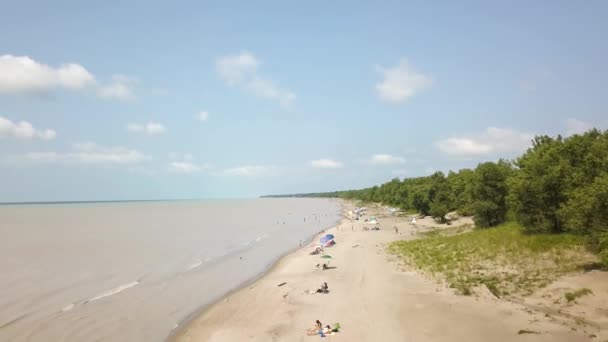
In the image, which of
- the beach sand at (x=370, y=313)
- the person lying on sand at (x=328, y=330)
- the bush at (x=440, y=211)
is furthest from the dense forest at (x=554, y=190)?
the bush at (x=440, y=211)

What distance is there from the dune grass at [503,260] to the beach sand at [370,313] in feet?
7.82

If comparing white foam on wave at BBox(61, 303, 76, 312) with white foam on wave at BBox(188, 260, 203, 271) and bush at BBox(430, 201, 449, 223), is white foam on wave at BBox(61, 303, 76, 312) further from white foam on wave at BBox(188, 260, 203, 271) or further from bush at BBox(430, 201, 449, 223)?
bush at BBox(430, 201, 449, 223)

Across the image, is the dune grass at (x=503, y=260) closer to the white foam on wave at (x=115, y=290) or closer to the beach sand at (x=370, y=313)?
the beach sand at (x=370, y=313)

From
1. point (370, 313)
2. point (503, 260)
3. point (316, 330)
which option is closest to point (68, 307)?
point (316, 330)

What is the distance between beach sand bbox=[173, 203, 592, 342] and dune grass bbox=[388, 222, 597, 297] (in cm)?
238

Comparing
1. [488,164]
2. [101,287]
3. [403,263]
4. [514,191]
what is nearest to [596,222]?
[514,191]

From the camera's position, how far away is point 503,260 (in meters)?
33.7

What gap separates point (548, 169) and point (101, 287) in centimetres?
4571

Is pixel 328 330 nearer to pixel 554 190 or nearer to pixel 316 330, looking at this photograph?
pixel 316 330

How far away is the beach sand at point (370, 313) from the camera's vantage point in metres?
20.4

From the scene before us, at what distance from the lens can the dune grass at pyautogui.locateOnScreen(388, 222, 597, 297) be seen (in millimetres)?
27922

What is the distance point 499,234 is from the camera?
43.3 meters

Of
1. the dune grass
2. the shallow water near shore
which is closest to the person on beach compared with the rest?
the shallow water near shore

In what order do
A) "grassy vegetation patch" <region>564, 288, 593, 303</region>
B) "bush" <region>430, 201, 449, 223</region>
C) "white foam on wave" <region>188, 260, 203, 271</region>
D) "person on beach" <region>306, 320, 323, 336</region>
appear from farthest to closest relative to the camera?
"bush" <region>430, 201, 449, 223</region>, "white foam on wave" <region>188, 260, 203, 271</region>, "grassy vegetation patch" <region>564, 288, 593, 303</region>, "person on beach" <region>306, 320, 323, 336</region>
